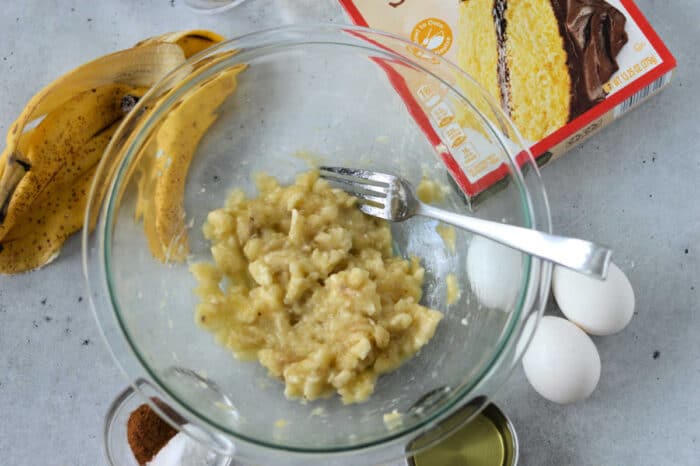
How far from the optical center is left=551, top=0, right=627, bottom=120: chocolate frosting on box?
1735 mm

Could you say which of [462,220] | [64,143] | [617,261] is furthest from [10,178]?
[617,261]

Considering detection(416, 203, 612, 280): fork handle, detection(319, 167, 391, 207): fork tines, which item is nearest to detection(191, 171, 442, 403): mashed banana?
detection(319, 167, 391, 207): fork tines

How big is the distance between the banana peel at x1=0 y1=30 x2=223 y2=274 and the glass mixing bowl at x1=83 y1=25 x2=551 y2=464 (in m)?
0.19

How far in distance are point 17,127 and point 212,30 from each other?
55 cm

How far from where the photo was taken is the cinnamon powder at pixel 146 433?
1675mm

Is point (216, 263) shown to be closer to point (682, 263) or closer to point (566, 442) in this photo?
point (566, 442)

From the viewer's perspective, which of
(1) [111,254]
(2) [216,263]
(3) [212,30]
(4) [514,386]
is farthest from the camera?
(3) [212,30]

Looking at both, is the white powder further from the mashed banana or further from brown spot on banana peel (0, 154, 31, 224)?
brown spot on banana peel (0, 154, 31, 224)

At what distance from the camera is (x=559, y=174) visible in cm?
184

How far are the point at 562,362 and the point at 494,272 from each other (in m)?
0.25

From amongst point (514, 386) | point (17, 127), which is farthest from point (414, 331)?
point (17, 127)

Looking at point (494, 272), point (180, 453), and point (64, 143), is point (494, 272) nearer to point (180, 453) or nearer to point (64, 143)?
point (180, 453)

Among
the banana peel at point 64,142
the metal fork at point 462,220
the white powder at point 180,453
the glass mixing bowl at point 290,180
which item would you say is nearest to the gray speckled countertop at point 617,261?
the banana peel at point 64,142

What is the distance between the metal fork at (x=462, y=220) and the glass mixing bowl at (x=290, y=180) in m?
0.10
